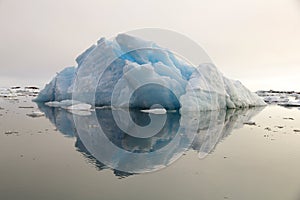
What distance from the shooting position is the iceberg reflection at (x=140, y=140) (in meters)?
4.46

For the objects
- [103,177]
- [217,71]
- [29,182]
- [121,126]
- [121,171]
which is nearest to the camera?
[29,182]

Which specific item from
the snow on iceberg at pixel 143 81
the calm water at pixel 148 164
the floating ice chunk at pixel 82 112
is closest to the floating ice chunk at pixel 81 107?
the floating ice chunk at pixel 82 112

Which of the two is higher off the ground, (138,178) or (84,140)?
(138,178)

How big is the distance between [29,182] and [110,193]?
1.15m

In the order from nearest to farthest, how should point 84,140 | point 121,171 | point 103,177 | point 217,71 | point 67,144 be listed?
point 103,177 → point 121,171 → point 67,144 → point 84,140 → point 217,71

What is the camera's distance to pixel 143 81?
1071 cm

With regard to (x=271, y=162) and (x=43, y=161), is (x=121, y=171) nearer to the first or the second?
(x=43, y=161)

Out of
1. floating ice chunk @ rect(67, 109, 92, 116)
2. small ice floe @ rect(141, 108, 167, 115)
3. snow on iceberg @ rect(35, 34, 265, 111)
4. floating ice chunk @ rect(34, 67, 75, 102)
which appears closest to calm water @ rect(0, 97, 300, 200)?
floating ice chunk @ rect(67, 109, 92, 116)

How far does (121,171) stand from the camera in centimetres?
398

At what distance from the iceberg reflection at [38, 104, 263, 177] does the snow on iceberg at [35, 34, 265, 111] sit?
189cm

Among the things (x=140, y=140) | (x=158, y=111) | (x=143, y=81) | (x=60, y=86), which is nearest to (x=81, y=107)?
(x=60, y=86)

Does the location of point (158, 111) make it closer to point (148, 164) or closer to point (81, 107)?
point (81, 107)

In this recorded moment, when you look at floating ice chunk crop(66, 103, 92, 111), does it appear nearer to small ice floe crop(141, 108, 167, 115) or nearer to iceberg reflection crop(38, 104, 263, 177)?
iceberg reflection crop(38, 104, 263, 177)

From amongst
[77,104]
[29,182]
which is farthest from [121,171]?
[77,104]
